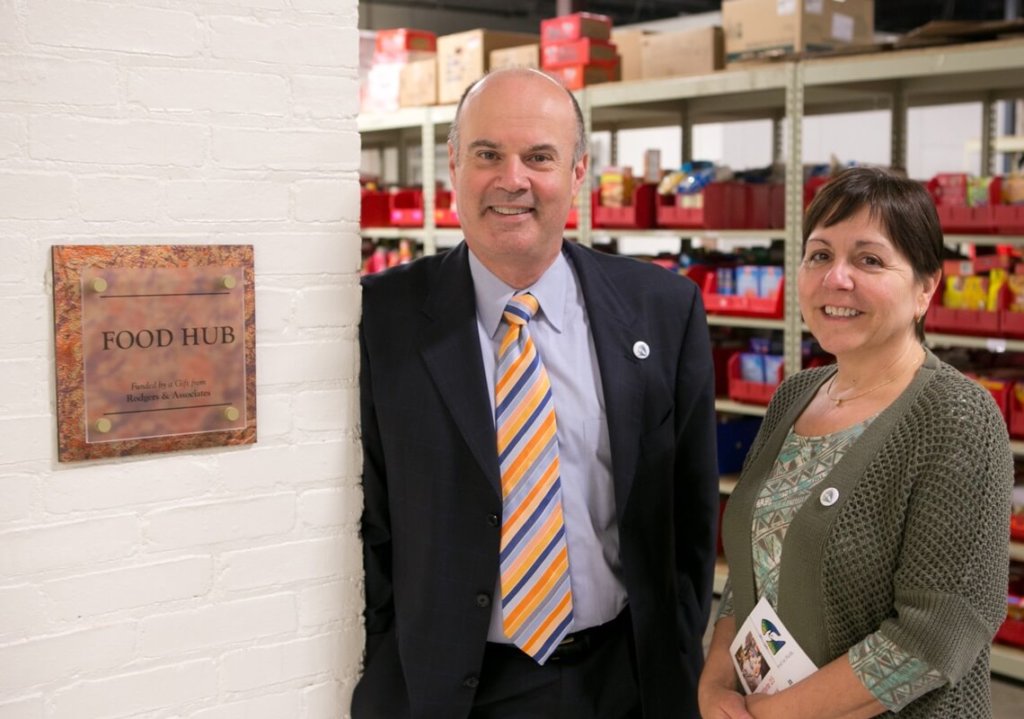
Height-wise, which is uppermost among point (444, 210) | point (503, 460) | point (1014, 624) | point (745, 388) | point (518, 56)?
point (518, 56)

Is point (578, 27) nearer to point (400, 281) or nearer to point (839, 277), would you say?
point (400, 281)

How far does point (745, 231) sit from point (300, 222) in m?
3.30

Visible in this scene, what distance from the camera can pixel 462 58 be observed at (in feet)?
20.6

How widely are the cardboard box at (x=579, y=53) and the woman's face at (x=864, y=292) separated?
408cm

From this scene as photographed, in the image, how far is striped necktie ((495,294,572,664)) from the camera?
6.45ft

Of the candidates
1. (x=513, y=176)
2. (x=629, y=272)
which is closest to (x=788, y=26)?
(x=629, y=272)

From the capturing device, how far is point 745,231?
4980mm

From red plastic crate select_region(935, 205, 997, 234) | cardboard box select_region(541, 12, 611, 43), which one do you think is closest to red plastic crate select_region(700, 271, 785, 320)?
red plastic crate select_region(935, 205, 997, 234)

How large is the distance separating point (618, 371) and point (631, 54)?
400cm

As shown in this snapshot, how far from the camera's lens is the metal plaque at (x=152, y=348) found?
1792 millimetres

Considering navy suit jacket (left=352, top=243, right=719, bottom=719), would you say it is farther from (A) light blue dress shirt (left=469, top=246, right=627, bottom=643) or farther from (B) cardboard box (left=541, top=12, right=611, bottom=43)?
(B) cardboard box (left=541, top=12, right=611, bottom=43)

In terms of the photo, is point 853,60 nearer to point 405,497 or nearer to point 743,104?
point 743,104

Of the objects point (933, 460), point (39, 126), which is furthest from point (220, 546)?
point (933, 460)

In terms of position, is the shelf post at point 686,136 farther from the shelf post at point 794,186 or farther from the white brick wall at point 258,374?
the white brick wall at point 258,374
